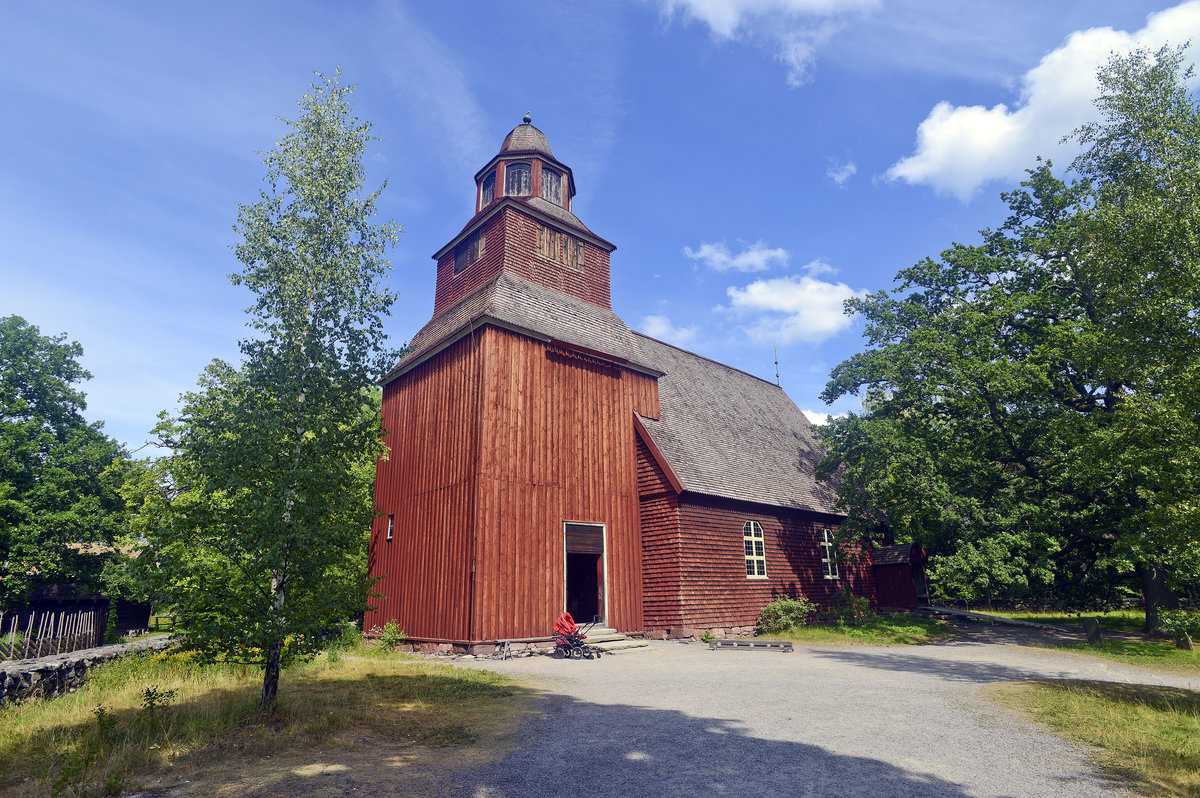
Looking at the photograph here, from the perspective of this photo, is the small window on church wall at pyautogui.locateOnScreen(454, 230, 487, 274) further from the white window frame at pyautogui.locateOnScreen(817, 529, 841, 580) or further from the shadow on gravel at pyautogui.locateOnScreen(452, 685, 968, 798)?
the shadow on gravel at pyautogui.locateOnScreen(452, 685, 968, 798)

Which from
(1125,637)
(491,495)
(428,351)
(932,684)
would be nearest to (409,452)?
(428,351)

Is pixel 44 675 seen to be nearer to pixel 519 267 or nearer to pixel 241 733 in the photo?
pixel 241 733

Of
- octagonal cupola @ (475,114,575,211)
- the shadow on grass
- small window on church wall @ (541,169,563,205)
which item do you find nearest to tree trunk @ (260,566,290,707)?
the shadow on grass

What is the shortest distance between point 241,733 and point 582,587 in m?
16.6

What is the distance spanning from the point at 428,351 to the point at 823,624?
60.4ft

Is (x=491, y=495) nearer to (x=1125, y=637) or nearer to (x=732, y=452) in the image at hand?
(x=732, y=452)

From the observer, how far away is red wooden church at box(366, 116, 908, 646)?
1827 cm

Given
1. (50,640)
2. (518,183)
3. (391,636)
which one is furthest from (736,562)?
(50,640)

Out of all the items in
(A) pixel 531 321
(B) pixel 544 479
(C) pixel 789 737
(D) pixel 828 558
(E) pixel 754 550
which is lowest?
(C) pixel 789 737

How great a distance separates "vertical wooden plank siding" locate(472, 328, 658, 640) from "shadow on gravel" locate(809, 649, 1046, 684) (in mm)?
7132

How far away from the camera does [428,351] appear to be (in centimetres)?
2147

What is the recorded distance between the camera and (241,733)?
7988mm

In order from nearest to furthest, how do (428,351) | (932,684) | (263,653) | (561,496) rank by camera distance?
(263,653) < (932,684) < (561,496) < (428,351)

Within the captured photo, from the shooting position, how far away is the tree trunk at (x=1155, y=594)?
19.3 m
